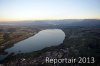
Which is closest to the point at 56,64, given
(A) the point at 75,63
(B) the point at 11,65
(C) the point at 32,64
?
(A) the point at 75,63

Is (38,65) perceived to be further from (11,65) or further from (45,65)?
(11,65)

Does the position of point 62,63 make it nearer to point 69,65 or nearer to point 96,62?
point 69,65

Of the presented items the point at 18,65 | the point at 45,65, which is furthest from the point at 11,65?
the point at 45,65

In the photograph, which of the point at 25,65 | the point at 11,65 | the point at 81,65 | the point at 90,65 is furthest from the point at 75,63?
the point at 11,65

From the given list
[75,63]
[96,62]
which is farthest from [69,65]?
[96,62]

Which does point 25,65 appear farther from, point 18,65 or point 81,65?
point 81,65

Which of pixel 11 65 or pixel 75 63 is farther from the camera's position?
pixel 11 65

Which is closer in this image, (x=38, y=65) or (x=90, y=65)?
(x=90, y=65)
